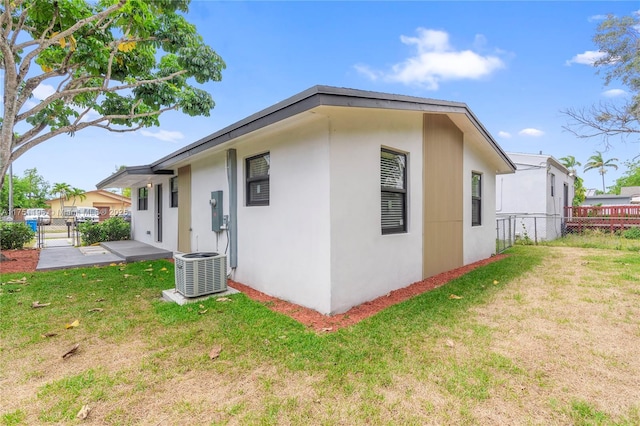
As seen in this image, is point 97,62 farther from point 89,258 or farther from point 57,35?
point 89,258

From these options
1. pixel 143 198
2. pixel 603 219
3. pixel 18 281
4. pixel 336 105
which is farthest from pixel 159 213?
pixel 603 219

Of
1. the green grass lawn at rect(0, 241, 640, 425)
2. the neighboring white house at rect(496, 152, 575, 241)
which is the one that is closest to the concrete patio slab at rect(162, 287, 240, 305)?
the green grass lawn at rect(0, 241, 640, 425)

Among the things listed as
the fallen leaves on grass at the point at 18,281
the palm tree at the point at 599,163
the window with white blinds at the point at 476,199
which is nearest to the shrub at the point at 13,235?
the fallen leaves on grass at the point at 18,281

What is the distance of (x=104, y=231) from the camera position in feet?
42.1

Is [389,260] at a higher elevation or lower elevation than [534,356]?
higher

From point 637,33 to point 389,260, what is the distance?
1326 centimetres

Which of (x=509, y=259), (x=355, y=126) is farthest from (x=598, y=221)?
(x=355, y=126)

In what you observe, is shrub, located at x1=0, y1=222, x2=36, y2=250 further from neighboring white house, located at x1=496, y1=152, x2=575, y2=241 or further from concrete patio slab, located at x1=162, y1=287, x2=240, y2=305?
neighboring white house, located at x1=496, y1=152, x2=575, y2=241

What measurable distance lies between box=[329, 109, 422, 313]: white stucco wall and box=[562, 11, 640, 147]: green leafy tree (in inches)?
404

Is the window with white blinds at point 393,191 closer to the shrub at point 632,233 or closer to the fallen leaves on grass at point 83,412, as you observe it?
the fallen leaves on grass at point 83,412

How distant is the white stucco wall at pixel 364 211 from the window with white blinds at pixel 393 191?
0.10m

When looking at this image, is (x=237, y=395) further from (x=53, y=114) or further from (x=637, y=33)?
(x=637, y=33)

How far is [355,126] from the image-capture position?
14.0 feet

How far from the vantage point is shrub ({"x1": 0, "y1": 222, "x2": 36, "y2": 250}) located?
33.6 feet
